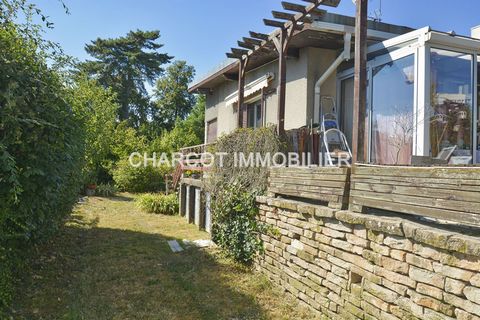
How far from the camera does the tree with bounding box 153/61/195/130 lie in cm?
4209

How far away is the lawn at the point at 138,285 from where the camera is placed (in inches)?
211

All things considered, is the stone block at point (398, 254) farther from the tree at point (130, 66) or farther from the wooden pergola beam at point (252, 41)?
the tree at point (130, 66)

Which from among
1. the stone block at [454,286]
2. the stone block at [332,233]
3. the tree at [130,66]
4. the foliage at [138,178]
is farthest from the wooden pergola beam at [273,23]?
the tree at [130,66]

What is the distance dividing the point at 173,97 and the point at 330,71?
1366 inches

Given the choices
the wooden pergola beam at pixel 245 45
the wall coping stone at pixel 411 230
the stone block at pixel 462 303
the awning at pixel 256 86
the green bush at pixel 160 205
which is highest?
the wooden pergola beam at pixel 245 45

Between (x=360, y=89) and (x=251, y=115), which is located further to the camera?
(x=251, y=115)

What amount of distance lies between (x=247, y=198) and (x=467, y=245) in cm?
471

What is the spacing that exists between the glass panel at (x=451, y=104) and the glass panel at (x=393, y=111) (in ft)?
1.36

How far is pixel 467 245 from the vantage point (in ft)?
10.2

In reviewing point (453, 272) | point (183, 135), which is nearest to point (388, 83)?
point (453, 272)

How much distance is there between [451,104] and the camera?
756 centimetres

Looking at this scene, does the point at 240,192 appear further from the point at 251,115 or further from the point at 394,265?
the point at 251,115

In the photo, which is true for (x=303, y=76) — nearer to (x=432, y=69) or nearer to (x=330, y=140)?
(x=330, y=140)

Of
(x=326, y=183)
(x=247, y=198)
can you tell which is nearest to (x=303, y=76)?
(x=247, y=198)
